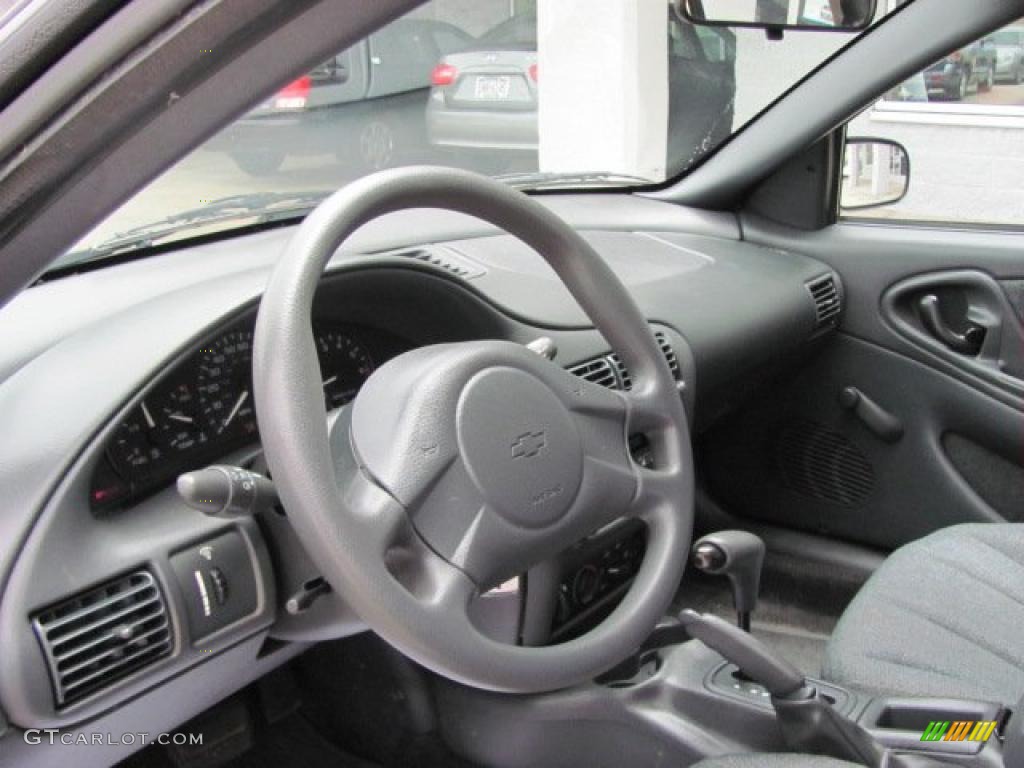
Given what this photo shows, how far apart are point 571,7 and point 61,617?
11.0 ft

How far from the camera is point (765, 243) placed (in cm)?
282

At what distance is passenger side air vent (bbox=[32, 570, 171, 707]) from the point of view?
1.26 metres

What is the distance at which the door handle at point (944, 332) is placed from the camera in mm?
2609

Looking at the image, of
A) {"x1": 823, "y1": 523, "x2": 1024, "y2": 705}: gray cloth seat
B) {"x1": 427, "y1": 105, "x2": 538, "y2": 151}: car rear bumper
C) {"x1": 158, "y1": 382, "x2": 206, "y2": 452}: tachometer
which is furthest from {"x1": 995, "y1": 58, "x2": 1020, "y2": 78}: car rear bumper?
{"x1": 158, "y1": 382, "x2": 206, "y2": 452}: tachometer

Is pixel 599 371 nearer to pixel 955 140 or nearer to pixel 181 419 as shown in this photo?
pixel 181 419

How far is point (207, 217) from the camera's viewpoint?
199cm

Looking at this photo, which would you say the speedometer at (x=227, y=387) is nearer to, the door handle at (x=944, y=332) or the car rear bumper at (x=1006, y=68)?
the door handle at (x=944, y=332)

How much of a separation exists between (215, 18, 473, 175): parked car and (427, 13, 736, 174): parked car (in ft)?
0.18

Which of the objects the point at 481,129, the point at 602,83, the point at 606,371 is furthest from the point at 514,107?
the point at 606,371

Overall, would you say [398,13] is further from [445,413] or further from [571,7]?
[571,7]

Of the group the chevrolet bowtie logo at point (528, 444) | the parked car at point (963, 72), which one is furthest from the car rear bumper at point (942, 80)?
the chevrolet bowtie logo at point (528, 444)

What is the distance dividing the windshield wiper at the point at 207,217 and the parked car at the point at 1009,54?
1.41 metres

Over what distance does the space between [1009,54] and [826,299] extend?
0.73 m

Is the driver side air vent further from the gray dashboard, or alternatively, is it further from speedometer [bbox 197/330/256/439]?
speedometer [bbox 197/330/256/439]
